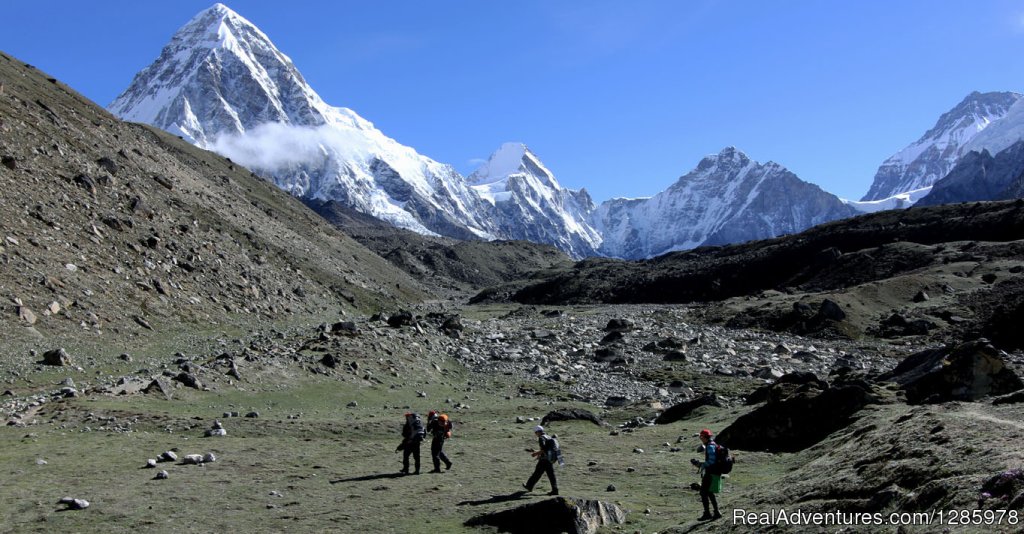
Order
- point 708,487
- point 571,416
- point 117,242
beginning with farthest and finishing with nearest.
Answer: point 117,242 → point 571,416 → point 708,487

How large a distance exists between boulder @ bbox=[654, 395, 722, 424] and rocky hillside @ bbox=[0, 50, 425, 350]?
30.4 meters

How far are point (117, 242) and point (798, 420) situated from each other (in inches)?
1850

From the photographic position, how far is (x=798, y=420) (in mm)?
24781

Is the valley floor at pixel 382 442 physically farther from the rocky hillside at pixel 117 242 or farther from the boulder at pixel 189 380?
the rocky hillside at pixel 117 242

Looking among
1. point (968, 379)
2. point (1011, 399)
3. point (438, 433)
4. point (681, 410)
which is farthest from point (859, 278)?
point (438, 433)

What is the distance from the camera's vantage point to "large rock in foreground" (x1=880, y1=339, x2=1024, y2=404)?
2289cm

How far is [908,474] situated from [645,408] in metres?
23.7

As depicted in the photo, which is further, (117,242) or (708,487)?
(117,242)

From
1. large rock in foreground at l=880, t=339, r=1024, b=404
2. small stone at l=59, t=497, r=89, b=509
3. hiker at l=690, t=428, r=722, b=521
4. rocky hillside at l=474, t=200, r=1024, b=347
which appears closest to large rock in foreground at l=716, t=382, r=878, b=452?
large rock in foreground at l=880, t=339, r=1024, b=404

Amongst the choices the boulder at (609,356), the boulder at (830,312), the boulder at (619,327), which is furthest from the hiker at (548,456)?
the boulder at (830,312)

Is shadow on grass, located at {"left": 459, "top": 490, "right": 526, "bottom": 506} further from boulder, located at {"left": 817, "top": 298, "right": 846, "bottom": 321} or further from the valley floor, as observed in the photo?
boulder, located at {"left": 817, "top": 298, "right": 846, "bottom": 321}

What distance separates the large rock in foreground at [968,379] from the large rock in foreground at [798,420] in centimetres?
→ 164

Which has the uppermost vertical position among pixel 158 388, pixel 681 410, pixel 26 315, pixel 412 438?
pixel 26 315

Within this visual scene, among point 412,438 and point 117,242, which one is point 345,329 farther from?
point 412,438
